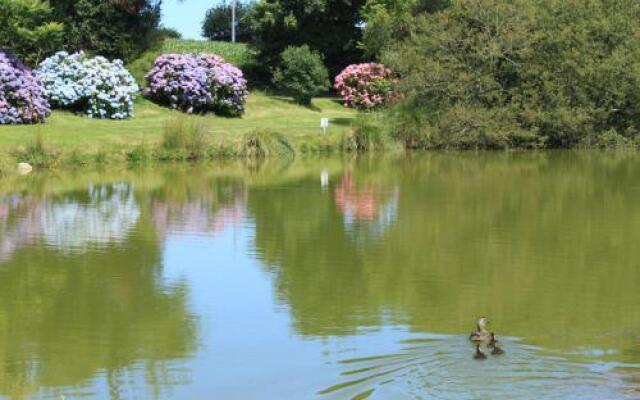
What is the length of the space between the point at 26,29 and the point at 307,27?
18.7 meters

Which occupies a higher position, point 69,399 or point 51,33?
point 51,33

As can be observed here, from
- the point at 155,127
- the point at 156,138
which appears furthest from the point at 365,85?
the point at 156,138

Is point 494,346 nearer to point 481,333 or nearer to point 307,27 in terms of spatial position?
point 481,333

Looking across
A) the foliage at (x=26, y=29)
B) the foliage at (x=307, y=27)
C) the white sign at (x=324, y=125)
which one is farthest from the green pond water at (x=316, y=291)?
the foliage at (x=307, y=27)

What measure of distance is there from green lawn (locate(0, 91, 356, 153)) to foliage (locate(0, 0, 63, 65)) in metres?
3.23

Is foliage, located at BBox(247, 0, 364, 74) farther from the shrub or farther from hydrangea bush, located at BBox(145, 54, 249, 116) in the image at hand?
hydrangea bush, located at BBox(145, 54, 249, 116)

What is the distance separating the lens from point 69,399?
811cm

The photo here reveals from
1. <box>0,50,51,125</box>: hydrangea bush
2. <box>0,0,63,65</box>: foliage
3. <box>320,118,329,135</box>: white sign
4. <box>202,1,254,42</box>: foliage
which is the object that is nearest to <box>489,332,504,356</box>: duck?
<box>0,50,51,125</box>: hydrangea bush

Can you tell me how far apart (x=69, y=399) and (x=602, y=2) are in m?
33.4

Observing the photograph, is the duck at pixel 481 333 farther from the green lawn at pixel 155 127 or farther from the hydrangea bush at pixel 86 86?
the hydrangea bush at pixel 86 86

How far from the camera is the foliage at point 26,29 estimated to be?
35.5 metres

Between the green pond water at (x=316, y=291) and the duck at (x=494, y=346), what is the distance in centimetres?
17

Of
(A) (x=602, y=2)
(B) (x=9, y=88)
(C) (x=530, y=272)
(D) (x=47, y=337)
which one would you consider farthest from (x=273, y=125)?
(D) (x=47, y=337)

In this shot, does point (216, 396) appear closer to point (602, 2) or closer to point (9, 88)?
point (9, 88)
